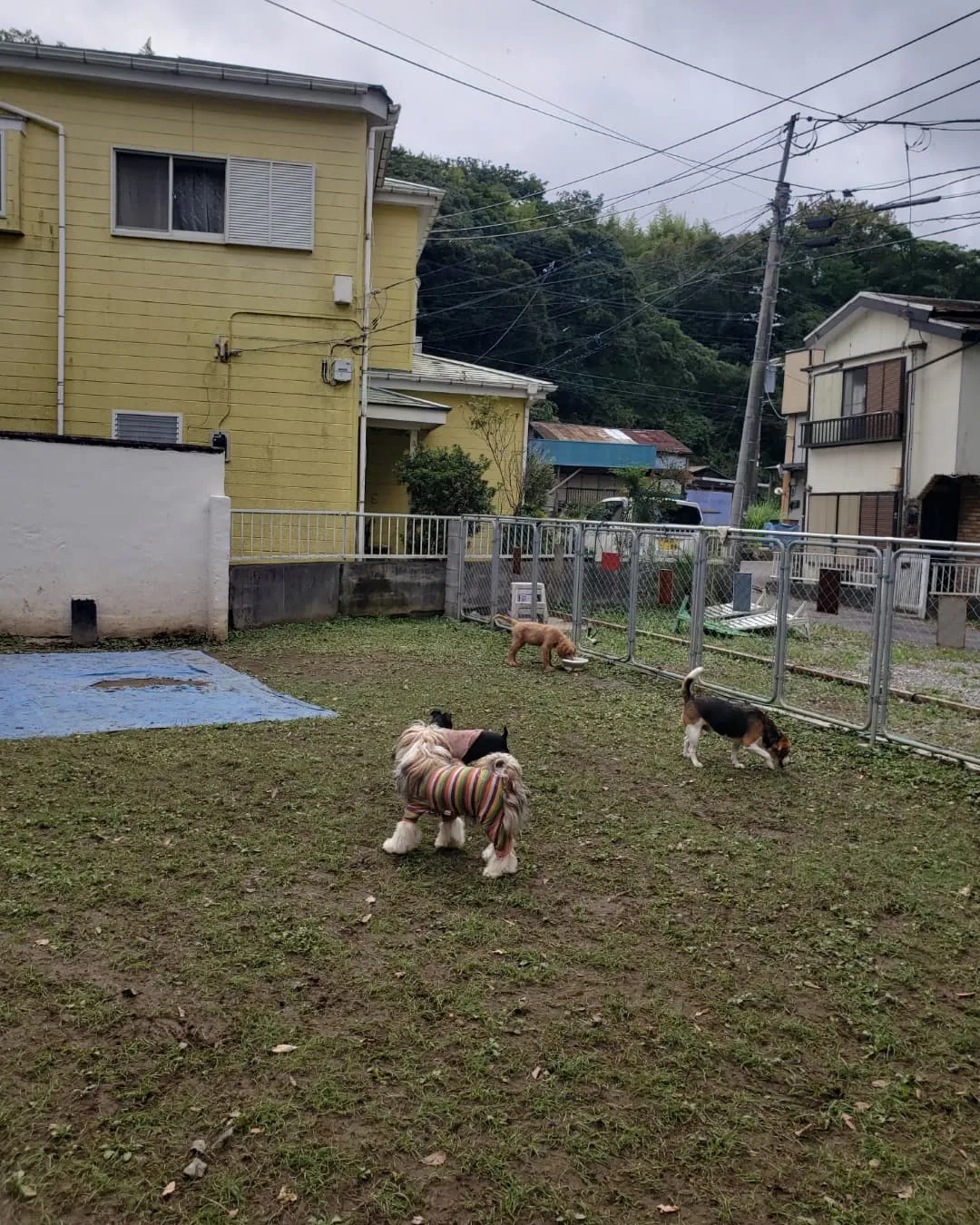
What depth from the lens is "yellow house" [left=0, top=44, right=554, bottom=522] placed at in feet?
42.4

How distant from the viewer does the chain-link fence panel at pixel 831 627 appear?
7.46 meters

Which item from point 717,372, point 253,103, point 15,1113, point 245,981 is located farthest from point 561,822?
point 717,372

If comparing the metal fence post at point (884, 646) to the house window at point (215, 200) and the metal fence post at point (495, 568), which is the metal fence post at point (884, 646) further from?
the house window at point (215, 200)

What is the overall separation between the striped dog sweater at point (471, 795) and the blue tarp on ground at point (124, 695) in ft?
10.8

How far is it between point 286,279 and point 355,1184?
12893 mm

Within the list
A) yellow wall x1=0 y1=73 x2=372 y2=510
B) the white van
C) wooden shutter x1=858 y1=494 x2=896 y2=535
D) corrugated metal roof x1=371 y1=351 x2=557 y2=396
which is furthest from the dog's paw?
wooden shutter x1=858 y1=494 x2=896 y2=535

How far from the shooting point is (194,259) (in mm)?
13430

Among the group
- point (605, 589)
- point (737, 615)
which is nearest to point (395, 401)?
point (605, 589)

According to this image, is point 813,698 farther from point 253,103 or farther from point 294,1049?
point 253,103

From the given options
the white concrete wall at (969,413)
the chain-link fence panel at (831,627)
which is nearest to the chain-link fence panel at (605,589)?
the chain-link fence panel at (831,627)

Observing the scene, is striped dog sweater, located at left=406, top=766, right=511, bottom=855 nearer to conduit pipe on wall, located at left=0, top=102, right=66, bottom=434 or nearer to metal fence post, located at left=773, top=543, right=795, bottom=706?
metal fence post, located at left=773, top=543, right=795, bottom=706

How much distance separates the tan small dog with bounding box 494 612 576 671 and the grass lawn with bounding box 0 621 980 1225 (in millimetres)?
3884

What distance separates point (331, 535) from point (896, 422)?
550 inches

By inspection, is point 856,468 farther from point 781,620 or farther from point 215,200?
point 781,620
